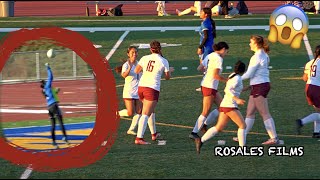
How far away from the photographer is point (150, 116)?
1961cm

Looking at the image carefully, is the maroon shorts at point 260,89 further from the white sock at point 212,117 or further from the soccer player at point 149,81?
the soccer player at point 149,81

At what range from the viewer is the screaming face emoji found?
99.4ft

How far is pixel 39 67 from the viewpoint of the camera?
2717cm

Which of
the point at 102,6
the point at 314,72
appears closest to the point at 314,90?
the point at 314,72

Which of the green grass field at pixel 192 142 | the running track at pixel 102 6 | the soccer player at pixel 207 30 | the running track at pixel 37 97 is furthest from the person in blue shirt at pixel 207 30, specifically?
the running track at pixel 102 6

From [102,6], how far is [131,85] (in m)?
37.9

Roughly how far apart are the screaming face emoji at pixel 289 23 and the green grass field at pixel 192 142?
717mm

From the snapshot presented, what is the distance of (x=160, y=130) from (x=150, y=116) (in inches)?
47.8

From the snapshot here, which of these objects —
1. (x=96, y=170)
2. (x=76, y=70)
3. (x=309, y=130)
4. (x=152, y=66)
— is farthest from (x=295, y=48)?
(x=96, y=170)

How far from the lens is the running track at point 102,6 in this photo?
54906mm

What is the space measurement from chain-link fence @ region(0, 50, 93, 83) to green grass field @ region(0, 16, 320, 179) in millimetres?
1412

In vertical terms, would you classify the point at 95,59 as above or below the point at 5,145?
above

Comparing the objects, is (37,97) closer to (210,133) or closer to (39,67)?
(39,67)

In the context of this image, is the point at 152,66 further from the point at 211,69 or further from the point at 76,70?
the point at 76,70
